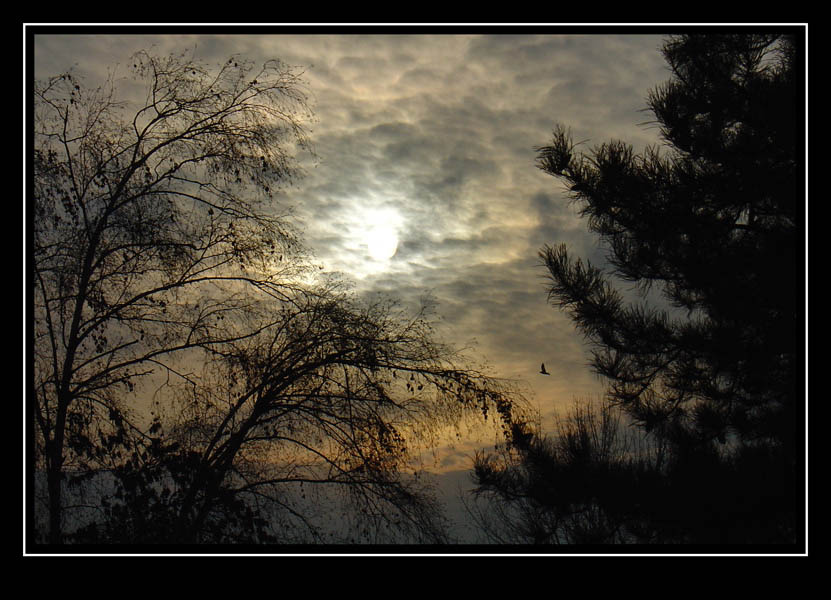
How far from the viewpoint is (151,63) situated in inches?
228

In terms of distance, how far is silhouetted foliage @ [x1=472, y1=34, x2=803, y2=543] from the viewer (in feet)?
19.2

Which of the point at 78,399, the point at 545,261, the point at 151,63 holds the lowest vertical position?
the point at 78,399

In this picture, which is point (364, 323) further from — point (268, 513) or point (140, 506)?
point (140, 506)

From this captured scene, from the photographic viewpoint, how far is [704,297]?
6.69m

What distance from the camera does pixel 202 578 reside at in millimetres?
2146

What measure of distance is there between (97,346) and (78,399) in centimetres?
46

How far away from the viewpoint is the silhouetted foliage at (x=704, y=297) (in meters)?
5.86
